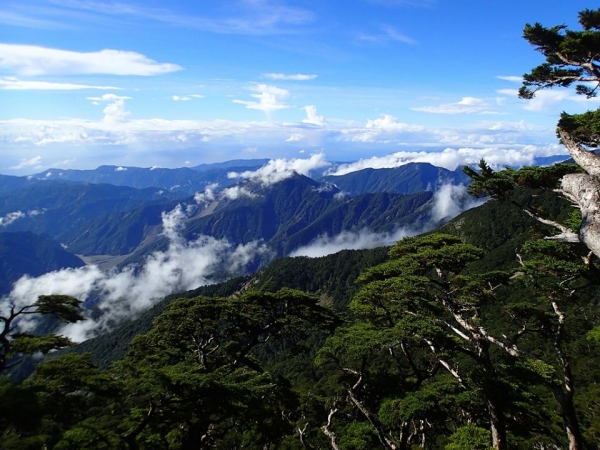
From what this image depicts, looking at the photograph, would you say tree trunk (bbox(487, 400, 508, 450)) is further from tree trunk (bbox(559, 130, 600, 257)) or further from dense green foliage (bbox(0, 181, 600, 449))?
tree trunk (bbox(559, 130, 600, 257))

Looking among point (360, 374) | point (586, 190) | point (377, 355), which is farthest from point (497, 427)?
point (586, 190)

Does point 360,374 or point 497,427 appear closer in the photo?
point 497,427

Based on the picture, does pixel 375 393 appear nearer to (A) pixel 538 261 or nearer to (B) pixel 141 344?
(A) pixel 538 261

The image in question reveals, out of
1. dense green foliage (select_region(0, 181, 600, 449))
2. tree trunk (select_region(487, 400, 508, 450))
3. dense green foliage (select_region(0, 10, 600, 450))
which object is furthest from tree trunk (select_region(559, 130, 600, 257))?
tree trunk (select_region(487, 400, 508, 450))

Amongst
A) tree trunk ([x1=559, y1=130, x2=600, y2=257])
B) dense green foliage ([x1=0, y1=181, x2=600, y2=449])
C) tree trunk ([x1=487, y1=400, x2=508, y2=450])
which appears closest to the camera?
tree trunk ([x1=559, y1=130, x2=600, y2=257])

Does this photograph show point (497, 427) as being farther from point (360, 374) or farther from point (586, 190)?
point (586, 190)

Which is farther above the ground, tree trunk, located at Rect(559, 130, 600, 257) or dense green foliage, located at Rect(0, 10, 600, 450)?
tree trunk, located at Rect(559, 130, 600, 257)

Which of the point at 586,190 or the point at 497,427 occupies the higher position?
the point at 586,190

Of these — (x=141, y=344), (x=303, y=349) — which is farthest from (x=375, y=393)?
(x=141, y=344)

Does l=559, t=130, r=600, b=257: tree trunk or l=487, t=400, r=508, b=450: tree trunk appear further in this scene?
l=487, t=400, r=508, b=450: tree trunk

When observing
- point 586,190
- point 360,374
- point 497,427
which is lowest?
point 360,374

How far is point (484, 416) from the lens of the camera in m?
18.7

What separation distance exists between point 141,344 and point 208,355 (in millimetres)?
4743

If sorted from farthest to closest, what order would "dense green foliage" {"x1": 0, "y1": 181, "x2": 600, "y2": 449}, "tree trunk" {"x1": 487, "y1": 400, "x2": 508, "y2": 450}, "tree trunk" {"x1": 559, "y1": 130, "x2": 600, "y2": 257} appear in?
"dense green foliage" {"x1": 0, "y1": 181, "x2": 600, "y2": 449}
"tree trunk" {"x1": 487, "y1": 400, "x2": 508, "y2": 450}
"tree trunk" {"x1": 559, "y1": 130, "x2": 600, "y2": 257}
